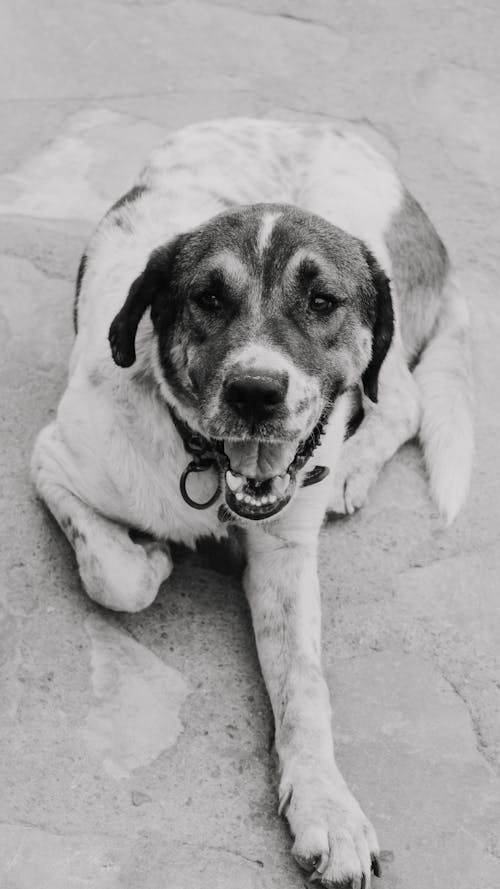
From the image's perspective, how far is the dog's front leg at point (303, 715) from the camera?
2.58 m

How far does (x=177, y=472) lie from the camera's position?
10.6 ft

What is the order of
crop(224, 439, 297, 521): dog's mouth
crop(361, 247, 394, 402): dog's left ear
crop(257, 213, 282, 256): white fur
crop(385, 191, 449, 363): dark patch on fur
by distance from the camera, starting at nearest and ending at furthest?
crop(224, 439, 297, 521): dog's mouth
crop(257, 213, 282, 256): white fur
crop(361, 247, 394, 402): dog's left ear
crop(385, 191, 449, 363): dark patch on fur

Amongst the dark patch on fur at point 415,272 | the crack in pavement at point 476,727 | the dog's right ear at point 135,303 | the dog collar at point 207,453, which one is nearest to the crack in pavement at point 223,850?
the crack in pavement at point 476,727

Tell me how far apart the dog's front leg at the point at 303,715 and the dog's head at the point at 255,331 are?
0.38 metres

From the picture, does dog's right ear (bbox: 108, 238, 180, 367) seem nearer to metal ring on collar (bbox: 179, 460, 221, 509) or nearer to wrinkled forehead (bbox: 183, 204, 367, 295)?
wrinkled forehead (bbox: 183, 204, 367, 295)

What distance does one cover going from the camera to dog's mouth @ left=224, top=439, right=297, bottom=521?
116 inches

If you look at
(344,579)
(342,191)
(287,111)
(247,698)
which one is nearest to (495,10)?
(287,111)

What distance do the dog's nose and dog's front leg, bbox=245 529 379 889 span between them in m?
0.62

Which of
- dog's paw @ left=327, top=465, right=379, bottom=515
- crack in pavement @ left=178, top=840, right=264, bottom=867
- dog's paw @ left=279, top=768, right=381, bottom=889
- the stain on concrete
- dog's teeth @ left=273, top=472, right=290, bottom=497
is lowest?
the stain on concrete

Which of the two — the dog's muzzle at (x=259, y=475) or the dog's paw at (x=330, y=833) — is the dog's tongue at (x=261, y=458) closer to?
the dog's muzzle at (x=259, y=475)

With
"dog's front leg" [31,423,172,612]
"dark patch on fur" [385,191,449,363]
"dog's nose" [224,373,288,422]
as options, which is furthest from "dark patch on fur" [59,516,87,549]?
"dark patch on fur" [385,191,449,363]

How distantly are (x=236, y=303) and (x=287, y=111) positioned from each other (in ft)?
10.6

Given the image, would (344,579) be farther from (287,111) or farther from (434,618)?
(287,111)

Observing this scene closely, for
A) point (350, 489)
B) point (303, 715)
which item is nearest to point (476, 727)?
point (303, 715)
